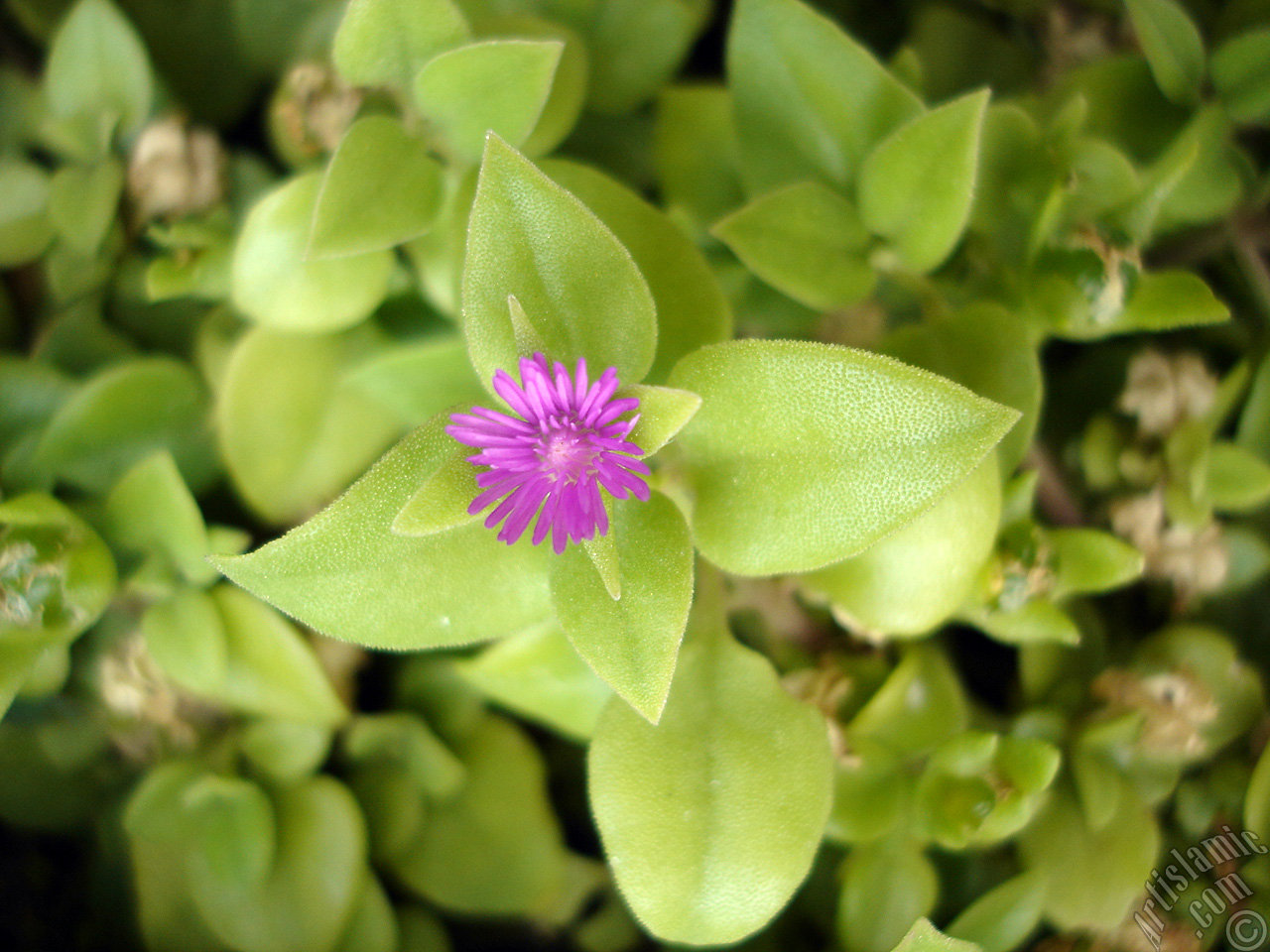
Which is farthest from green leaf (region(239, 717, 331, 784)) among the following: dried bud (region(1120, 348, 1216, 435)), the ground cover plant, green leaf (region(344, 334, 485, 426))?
dried bud (region(1120, 348, 1216, 435))

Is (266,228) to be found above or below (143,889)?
above

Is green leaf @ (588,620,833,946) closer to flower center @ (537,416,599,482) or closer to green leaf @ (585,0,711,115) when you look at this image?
flower center @ (537,416,599,482)

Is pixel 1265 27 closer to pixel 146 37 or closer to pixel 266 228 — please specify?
pixel 266 228

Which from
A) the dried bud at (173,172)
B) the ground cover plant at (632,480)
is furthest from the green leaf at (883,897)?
the dried bud at (173,172)

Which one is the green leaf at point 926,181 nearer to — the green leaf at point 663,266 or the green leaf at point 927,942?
the green leaf at point 663,266

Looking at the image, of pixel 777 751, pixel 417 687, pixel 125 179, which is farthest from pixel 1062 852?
pixel 125 179

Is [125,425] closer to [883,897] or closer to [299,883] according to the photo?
[299,883]
